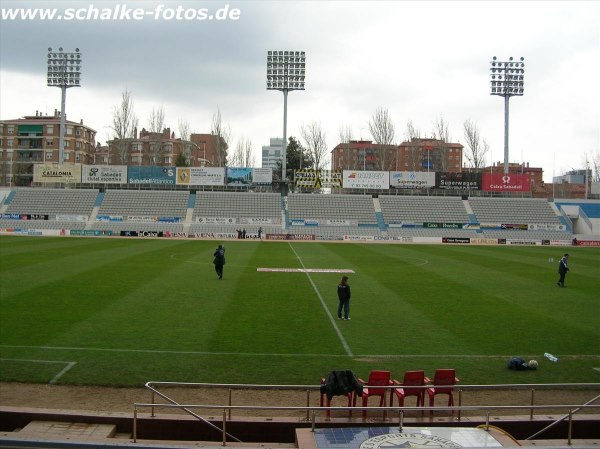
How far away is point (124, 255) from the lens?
36281 millimetres

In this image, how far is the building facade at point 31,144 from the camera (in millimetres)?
95812

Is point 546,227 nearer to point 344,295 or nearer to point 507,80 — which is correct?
point 507,80

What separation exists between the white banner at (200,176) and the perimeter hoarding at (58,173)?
13.0 metres

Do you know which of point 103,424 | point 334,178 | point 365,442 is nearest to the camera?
point 365,442

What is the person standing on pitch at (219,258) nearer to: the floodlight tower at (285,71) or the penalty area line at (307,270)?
the penalty area line at (307,270)

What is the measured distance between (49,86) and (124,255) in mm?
42125

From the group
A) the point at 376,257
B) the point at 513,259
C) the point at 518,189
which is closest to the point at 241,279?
the point at 376,257

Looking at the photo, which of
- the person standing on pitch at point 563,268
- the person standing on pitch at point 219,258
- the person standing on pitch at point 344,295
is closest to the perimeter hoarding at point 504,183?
the person standing on pitch at point 563,268

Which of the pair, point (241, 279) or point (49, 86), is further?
point (49, 86)

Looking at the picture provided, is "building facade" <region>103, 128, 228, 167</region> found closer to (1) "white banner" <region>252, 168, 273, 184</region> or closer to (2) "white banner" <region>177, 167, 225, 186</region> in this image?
(2) "white banner" <region>177, 167, 225, 186</region>

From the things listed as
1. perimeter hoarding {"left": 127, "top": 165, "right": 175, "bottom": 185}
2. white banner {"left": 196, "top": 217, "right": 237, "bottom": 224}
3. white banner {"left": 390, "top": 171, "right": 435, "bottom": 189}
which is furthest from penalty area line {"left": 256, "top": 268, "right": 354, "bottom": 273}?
perimeter hoarding {"left": 127, "top": 165, "right": 175, "bottom": 185}

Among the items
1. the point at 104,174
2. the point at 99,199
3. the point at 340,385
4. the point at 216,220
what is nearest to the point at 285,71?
the point at 216,220

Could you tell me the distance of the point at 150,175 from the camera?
68.7 metres

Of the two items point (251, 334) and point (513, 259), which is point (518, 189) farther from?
point (251, 334)
